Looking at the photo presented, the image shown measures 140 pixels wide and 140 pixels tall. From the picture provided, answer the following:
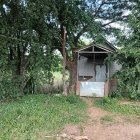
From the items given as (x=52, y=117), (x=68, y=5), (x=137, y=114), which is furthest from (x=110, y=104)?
(x=68, y=5)

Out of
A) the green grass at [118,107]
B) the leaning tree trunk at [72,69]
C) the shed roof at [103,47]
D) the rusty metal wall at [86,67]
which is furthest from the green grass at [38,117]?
the rusty metal wall at [86,67]

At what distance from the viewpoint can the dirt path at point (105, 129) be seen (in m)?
7.59

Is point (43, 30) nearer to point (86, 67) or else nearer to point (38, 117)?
point (86, 67)

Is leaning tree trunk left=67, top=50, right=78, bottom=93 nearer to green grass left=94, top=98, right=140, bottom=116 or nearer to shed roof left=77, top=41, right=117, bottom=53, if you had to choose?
shed roof left=77, top=41, right=117, bottom=53

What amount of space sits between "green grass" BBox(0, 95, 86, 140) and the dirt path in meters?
0.41

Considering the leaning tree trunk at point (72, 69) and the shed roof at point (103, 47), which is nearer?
the shed roof at point (103, 47)

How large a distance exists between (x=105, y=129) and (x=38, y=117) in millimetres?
2390

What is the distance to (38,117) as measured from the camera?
30.5 feet

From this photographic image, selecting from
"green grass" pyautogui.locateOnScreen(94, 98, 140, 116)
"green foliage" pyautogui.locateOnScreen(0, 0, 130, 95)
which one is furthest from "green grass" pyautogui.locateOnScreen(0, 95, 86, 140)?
"green foliage" pyautogui.locateOnScreen(0, 0, 130, 95)

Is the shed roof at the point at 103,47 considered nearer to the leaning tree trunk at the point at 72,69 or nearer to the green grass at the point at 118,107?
the leaning tree trunk at the point at 72,69

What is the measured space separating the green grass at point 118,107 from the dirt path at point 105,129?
3.33 feet

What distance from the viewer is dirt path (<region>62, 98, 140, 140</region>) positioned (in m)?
7.59

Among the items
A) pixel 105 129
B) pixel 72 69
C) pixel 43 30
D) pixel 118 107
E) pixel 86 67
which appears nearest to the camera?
pixel 105 129

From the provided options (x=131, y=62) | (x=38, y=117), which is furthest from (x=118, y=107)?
(x=38, y=117)
